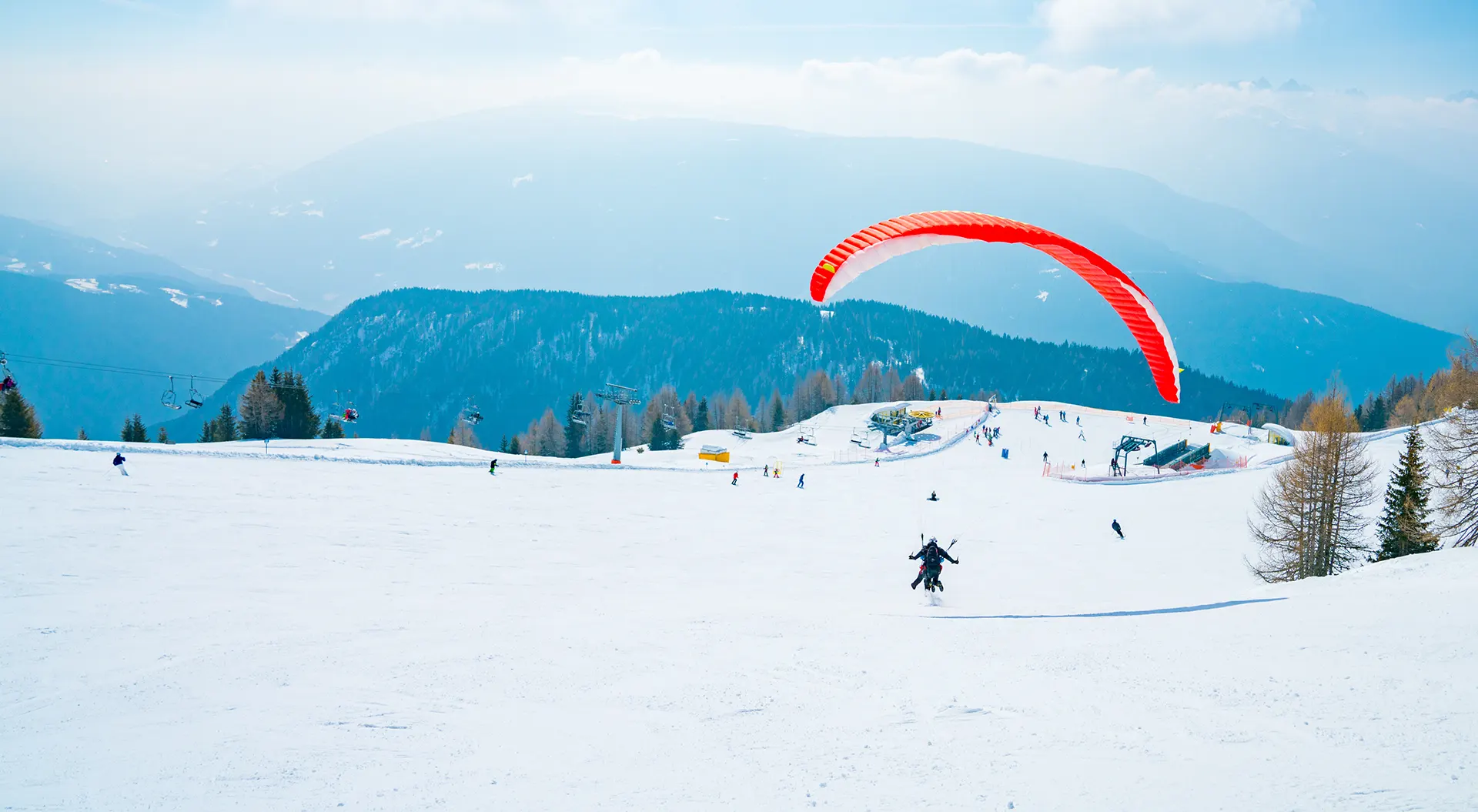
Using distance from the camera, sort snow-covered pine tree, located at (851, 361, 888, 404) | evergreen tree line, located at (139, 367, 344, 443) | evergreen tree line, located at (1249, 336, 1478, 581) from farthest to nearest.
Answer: snow-covered pine tree, located at (851, 361, 888, 404) → evergreen tree line, located at (139, 367, 344, 443) → evergreen tree line, located at (1249, 336, 1478, 581)

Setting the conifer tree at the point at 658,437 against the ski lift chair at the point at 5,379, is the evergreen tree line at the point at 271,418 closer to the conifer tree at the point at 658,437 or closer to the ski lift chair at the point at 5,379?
the ski lift chair at the point at 5,379

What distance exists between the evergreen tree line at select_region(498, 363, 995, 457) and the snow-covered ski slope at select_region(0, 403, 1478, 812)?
53.7m

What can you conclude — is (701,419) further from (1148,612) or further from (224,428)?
(1148,612)

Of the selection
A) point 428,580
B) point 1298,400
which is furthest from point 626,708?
point 1298,400

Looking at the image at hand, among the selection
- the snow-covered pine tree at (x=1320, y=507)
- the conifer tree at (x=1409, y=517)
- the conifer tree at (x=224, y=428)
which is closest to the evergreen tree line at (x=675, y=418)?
the conifer tree at (x=224, y=428)

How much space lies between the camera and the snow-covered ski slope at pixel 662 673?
24.9 ft

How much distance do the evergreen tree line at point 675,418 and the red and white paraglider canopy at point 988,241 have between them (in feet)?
197

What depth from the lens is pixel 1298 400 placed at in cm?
14150

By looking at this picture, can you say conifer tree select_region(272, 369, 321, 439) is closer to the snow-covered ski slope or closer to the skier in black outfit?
the snow-covered ski slope

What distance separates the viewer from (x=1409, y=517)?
2238 cm

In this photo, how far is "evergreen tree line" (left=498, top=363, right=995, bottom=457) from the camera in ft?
320

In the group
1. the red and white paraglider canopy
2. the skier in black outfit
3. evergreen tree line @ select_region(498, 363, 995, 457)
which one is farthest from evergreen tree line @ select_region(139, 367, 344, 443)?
the red and white paraglider canopy

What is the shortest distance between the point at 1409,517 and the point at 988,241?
1635cm

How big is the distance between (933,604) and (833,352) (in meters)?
172
